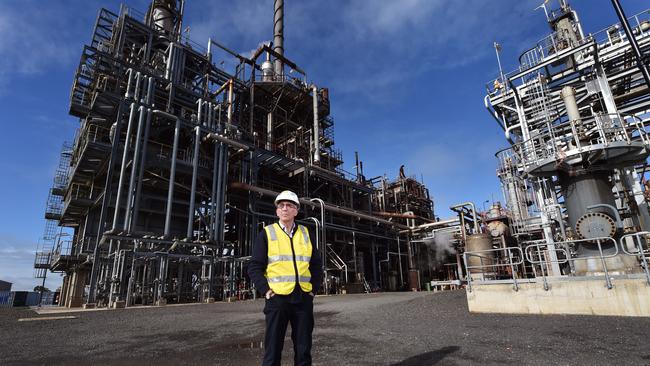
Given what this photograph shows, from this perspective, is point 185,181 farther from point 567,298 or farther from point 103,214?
point 567,298

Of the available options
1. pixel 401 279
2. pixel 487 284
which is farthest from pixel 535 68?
pixel 401 279

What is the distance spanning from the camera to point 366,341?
16.3 feet

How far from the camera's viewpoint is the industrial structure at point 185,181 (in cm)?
1512

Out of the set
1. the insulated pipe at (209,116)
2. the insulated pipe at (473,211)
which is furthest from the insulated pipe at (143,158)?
the insulated pipe at (473,211)

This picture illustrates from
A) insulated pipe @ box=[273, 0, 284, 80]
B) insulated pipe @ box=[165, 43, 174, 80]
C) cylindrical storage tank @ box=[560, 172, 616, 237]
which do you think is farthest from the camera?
insulated pipe @ box=[273, 0, 284, 80]

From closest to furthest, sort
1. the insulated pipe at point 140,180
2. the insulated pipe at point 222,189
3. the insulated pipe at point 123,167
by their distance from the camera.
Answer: the insulated pipe at point 123,167 → the insulated pipe at point 140,180 → the insulated pipe at point 222,189

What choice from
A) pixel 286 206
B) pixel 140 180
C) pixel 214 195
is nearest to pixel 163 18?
pixel 140 180

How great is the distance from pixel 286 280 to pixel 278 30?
112 ft

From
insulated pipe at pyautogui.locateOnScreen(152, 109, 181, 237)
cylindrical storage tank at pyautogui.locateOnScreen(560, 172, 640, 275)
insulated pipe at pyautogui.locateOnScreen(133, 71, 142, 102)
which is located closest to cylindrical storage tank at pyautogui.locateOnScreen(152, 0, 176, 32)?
insulated pipe at pyautogui.locateOnScreen(133, 71, 142, 102)

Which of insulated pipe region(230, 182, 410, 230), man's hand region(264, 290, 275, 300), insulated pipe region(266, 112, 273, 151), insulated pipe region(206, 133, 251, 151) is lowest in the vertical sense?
man's hand region(264, 290, 275, 300)

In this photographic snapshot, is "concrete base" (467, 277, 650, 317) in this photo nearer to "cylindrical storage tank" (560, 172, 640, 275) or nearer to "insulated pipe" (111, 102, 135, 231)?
"cylindrical storage tank" (560, 172, 640, 275)

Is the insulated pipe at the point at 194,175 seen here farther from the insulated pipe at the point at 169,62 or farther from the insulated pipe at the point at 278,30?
the insulated pipe at the point at 278,30

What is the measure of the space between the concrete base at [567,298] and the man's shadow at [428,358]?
14.2 feet

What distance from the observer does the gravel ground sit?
400 centimetres
